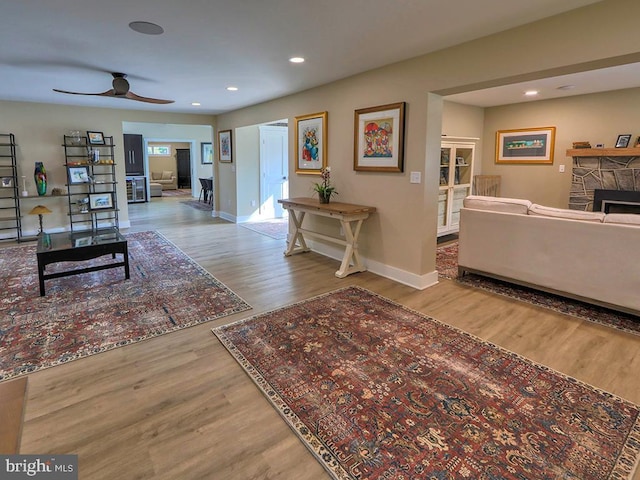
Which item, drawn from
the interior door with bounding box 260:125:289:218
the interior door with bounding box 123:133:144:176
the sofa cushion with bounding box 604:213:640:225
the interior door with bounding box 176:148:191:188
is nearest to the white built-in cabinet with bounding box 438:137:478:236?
the sofa cushion with bounding box 604:213:640:225

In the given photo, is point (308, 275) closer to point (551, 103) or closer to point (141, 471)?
point (141, 471)

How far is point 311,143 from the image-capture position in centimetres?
505

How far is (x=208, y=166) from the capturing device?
1260cm

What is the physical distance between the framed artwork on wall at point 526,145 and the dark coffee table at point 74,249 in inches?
260

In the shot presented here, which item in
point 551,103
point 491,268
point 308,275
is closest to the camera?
point 491,268

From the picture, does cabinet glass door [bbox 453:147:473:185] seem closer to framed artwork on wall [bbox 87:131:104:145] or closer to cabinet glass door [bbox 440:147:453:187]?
cabinet glass door [bbox 440:147:453:187]

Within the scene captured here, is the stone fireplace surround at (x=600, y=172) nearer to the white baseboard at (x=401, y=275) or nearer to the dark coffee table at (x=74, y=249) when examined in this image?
the white baseboard at (x=401, y=275)

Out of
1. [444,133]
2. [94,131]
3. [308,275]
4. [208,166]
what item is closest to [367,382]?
[308,275]

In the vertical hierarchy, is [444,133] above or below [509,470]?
above

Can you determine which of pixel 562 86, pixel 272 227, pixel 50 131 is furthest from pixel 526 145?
pixel 50 131

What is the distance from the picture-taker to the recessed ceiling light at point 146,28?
2701 mm

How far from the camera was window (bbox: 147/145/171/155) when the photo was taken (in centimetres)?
1556

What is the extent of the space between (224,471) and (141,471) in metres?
0.36

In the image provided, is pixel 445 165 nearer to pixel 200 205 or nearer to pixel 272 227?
pixel 272 227
